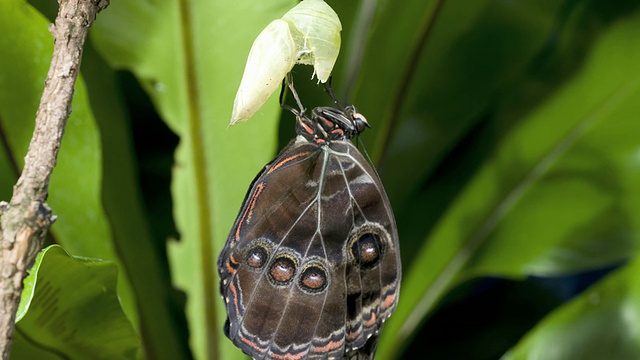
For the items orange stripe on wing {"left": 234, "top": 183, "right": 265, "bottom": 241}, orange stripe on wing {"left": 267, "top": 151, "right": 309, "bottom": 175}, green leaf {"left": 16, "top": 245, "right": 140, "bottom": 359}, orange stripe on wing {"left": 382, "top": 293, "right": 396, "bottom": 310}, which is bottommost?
green leaf {"left": 16, "top": 245, "right": 140, "bottom": 359}

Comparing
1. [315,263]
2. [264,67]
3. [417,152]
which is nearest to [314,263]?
[315,263]

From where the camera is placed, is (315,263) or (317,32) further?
(315,263)

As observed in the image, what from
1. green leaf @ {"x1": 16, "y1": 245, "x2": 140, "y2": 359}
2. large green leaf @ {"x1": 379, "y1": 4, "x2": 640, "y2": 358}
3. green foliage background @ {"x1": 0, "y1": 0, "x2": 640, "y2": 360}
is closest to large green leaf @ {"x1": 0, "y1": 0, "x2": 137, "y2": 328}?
green foliage background @ {"x1": 0, "y1": 0, "x2": 640, "y2": 360}

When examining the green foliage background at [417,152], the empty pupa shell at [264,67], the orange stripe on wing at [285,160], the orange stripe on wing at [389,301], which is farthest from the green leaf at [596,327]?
the empty pupa shell at [264,67]

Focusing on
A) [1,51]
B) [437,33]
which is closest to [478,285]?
[437,33]

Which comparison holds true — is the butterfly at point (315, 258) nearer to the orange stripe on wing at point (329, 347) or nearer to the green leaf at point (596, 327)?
the orange stripe on wing at point (329, 347)

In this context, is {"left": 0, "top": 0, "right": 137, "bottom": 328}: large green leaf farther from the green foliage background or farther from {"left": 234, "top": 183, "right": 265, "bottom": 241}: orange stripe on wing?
{"left": 234, "top": 183, "right": 265, "bottom": 241}: orange stripe on wing

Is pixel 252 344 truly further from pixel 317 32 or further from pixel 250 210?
pixel 317 32
